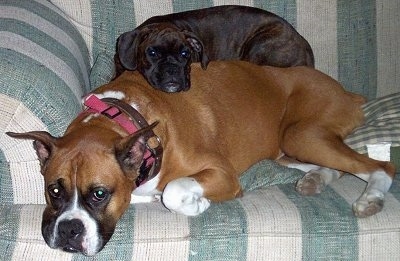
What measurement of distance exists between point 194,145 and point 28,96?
0.81 m

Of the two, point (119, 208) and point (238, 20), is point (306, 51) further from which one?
point (119, 208)

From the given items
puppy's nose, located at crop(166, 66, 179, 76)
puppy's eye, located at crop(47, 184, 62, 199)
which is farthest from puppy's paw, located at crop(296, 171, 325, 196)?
puppy's eye, located at crop(47, 184, 62, 199)

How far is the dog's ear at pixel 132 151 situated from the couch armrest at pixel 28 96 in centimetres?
37

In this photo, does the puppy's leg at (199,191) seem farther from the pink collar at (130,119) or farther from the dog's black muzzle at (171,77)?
the dog's black muzzle at (171,77)

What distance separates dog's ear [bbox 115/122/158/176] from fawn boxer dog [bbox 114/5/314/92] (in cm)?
81

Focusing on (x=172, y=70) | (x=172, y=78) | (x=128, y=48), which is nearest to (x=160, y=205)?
(x=172, y=78)

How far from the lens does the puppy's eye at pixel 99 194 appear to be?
253 centimetres

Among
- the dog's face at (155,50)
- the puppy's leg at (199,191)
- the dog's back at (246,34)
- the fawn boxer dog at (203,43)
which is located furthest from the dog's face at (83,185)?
the dog's back at (246,34)

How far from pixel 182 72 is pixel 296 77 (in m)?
0.64

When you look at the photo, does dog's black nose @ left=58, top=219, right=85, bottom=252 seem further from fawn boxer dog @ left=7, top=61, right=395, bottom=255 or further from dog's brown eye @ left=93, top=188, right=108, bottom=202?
dog's brown eye @ left=93, top=188, right=108, bottom=202

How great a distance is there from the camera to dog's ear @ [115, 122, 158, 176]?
8.41 feet

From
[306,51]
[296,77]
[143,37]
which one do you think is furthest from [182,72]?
[306,51]

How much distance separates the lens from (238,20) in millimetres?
4234

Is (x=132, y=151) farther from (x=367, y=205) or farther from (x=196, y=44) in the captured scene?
(x=196, y=44)
